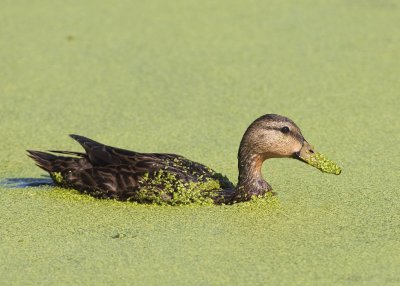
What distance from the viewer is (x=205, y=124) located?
750 centimetres

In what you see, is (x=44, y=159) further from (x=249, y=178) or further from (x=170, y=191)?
(x=249, y=178)

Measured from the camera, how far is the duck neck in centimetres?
610

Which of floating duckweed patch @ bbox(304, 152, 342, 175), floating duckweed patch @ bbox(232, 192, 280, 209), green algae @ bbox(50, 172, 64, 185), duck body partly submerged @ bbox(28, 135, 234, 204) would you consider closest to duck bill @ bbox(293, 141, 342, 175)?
floating duckweed patch @ bbox(304, 152, 342, 175)

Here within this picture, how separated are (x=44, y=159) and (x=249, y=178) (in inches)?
48.8

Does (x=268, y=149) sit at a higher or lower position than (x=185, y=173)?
higher

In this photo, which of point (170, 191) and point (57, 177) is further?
point (57, 177)

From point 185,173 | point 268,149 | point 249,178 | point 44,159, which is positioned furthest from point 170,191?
point 44,159

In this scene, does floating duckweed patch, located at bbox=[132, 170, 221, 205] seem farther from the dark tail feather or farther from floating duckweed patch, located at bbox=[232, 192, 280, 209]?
the dark tail feather

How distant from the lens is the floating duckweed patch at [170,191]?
6012mm

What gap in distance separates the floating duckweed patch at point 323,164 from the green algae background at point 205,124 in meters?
0.15

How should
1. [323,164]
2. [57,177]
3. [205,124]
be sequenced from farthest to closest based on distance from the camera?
[205,124]
[57,177]
[323,164]

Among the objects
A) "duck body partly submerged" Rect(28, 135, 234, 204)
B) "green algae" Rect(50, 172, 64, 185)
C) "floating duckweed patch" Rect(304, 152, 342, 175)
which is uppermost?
"floating duckweed patch" Rect(304, 152, 342, 175)

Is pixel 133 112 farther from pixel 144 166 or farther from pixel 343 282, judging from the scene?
pixel 343 282

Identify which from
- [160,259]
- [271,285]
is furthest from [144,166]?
[271,285]
